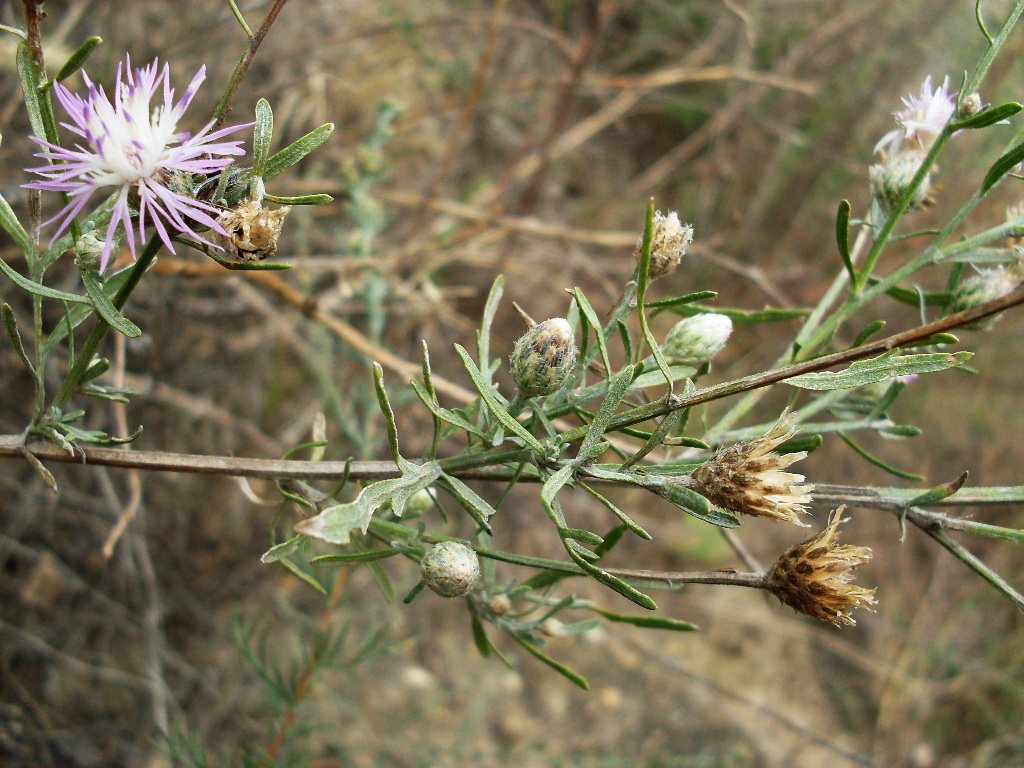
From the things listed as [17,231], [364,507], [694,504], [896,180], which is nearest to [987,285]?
[896,180]

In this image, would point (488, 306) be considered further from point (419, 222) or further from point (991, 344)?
point (991, 344)

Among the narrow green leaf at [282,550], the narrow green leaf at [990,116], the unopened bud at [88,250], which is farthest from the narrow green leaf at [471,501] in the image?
the narrow green leaf at [990,116]

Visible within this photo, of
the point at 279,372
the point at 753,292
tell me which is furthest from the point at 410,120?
the point at 753,292

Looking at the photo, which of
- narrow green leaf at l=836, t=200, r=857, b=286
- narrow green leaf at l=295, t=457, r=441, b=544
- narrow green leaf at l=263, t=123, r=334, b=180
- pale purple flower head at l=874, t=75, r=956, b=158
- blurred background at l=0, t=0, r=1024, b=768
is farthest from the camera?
blurred background at l=0, t=0, r=1024, b=768

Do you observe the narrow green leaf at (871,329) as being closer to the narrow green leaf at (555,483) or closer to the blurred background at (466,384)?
the narrow green leaf at (555,483)

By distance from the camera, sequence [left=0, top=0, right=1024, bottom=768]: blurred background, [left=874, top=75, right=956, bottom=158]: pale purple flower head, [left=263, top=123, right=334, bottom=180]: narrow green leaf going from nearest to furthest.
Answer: [left=263, top=123, right=334, bottom=180]: narrow green leaf → [left=874, top=75, right=956, bottom=158]: pale purple flower head → [left=0, top=0, right=1024, bottom=768]: blurred background

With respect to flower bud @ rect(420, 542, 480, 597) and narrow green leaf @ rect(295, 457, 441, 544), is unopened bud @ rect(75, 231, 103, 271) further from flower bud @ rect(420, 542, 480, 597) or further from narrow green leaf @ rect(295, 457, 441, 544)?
flower bud @ rect(420, 542, 480, 597)

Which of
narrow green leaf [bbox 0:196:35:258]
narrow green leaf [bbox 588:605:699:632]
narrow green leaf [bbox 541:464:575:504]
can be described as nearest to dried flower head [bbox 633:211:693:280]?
narrow green leaf [bbox 541:464:575:504]
